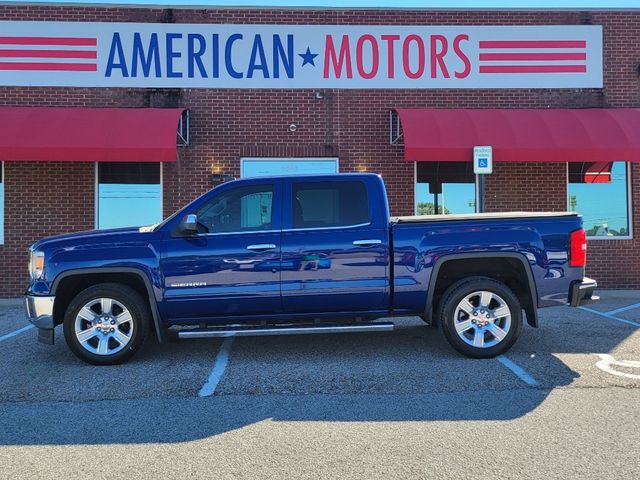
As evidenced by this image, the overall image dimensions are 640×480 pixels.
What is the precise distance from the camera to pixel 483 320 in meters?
5.41

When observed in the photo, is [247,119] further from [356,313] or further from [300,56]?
[356,313]

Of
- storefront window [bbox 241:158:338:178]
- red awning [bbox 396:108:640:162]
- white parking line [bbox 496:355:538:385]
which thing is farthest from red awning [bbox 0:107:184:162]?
white parking line [bbox 496:355:538:385]

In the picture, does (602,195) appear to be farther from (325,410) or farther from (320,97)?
(325,410)

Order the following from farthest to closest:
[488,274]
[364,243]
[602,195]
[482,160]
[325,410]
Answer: [602,195] → [482,160] → [488,274] → [364,243] → [325,410]

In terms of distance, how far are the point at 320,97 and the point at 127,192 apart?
4.53m

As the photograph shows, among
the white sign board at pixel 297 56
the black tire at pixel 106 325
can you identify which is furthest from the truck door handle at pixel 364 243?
the white sign board at pixel 297 56

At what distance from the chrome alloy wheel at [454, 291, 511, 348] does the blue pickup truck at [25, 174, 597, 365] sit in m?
0.01

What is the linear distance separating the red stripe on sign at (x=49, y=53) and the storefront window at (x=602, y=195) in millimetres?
10643

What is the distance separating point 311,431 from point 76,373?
2756 mm

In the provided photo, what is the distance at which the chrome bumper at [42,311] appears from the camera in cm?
523

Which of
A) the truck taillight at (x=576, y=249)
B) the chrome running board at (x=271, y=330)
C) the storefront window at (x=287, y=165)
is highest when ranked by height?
the storefront window at (x=287, y=165)

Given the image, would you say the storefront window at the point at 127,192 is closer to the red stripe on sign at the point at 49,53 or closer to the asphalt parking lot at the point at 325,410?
the red stripe on sign at the point at 49,53

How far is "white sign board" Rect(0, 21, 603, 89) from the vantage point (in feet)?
34.8

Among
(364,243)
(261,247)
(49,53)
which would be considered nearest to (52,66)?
(49,53)
